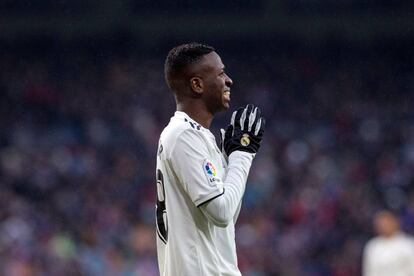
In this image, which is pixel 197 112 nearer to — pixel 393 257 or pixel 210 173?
pixel 210 173

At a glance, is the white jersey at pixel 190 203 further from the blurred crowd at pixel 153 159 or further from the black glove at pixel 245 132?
the blurred crowd at pixel 153 159

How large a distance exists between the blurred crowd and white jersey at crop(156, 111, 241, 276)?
7.80 metres

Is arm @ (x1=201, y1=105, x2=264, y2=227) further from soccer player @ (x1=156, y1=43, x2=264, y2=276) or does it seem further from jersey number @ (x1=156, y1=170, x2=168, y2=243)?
jersey number @ (x1=156, y1=170, x2=168, y2=243)

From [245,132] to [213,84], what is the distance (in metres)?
0.23

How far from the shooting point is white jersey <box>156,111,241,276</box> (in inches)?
142

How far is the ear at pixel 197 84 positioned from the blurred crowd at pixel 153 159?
7.84 meters

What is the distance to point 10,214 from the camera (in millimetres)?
13406

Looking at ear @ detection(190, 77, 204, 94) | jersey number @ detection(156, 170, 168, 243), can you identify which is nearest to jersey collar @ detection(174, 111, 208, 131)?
ear @ detection(190, 77, 204, 94)

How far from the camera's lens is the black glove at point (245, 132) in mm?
3811

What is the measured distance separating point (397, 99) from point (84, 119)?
18.5 ft

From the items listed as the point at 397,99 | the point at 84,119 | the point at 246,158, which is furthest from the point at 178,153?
the point at 397,99

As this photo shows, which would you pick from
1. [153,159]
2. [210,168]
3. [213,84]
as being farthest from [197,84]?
[153,159]

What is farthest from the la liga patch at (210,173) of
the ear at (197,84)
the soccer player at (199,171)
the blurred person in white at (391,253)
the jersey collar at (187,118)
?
the blurred person in white at (391,253)

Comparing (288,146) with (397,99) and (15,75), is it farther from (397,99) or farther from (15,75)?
(15,75)
